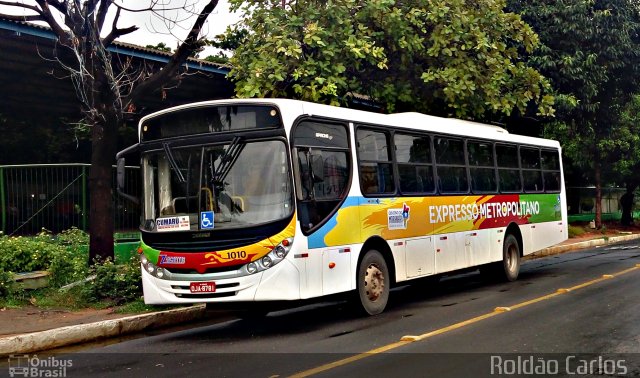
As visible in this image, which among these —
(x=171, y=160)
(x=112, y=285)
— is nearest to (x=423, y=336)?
(x=171, y=160)

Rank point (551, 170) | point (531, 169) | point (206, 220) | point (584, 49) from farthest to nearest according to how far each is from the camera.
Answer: point (584, 49) < point (551, 170) < point (531, 169) < point (206, 220)

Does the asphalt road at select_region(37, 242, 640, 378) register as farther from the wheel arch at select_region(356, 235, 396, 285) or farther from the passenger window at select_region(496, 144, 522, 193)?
the passenger window at select_region(496, 144, 522, 193)

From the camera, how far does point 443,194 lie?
12.4m

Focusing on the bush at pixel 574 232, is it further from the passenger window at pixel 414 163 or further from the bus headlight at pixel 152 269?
the bus headlight at pixel 152 269

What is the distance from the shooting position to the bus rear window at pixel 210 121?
359 inches

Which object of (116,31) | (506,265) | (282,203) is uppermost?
(116,31)

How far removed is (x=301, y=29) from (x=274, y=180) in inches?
272

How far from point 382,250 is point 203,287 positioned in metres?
3.10

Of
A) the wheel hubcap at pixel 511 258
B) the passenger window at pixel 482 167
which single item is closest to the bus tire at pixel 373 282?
the passenger window at pixel 482 167

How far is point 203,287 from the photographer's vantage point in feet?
29.0

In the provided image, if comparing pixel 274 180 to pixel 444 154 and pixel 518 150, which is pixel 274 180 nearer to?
pixel 444 154

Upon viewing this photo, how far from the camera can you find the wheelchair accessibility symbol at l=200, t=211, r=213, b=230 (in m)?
8.91

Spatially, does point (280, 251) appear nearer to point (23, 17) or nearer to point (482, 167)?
point (482, 167)

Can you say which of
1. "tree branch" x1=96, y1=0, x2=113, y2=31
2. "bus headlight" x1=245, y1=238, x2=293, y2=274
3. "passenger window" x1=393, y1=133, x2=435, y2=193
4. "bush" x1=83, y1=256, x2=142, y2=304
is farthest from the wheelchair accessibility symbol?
"tree branch" x1=96, y1=0, x2=113, y2=31
